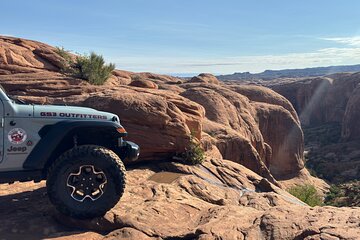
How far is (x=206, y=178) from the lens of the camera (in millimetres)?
10914

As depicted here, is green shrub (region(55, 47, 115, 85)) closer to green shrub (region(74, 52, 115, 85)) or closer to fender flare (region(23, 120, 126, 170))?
green shrub (region(74, 52, 115, 85))

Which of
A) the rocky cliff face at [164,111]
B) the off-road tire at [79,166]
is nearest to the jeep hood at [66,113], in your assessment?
the off-road tire at [79,166]

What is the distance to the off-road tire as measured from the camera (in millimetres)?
6062

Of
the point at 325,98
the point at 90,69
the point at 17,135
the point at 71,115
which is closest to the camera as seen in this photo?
the point at 17,135

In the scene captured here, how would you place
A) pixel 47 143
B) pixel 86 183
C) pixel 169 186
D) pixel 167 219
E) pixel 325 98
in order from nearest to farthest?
pixel 47 143 < pixel 86 183 < pixel 167 219 < pixel 169 186 < pixel 325 98

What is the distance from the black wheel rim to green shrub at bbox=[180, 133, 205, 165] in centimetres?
565

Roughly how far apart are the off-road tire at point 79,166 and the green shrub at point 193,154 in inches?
217

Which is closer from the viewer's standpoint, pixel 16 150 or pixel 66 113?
pixel 16 150

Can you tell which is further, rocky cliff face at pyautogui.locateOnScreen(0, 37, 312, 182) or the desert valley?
rocky cliff face at pyautogui.locateOnScreen(0, 37, 312, 182)

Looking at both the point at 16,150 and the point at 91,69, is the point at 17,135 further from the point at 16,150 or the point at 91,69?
the point at 91,69

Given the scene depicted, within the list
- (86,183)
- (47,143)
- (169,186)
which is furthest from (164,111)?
(47,143)

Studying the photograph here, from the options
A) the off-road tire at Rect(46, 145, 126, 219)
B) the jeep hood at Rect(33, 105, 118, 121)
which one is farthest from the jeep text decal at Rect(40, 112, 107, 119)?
the off-road tire at Rect(46, 145, 126, 219)

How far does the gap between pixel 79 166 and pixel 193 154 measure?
6.04 metres

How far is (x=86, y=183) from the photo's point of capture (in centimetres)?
629
